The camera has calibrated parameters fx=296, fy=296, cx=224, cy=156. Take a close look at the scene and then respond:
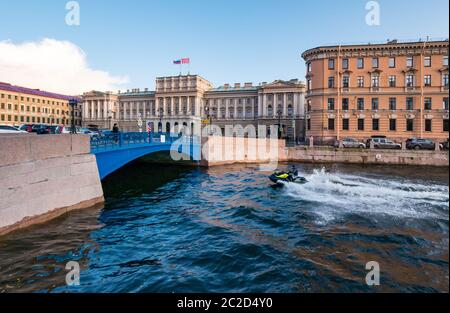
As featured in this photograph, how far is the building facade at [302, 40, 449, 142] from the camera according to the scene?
44.2 m

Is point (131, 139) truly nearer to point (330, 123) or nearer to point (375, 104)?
point (330, 123)

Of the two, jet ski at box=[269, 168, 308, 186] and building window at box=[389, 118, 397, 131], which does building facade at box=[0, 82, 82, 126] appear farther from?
jet ski at box=[269, 168, 308, 186]

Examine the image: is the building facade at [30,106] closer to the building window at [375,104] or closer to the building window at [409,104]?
the building window at [375,104]

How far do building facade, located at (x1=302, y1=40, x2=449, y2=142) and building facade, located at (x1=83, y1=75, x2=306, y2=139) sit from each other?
1048 inches

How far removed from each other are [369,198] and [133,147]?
15.0 metres

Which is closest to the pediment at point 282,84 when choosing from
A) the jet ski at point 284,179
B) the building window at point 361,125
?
the building window at point 361,125

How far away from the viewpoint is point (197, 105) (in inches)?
3568

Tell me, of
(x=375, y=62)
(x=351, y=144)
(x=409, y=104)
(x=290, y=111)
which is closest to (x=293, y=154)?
(x=351, y=144)

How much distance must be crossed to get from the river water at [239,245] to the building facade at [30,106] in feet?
255

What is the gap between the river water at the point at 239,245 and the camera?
6.89 m

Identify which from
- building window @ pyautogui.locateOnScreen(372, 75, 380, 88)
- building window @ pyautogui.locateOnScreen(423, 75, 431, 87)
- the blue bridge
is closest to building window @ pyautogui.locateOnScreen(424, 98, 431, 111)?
building window @ pyautogui.locateOnScreen(423, 75, 431, 87)

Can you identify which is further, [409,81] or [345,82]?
[345,82]
